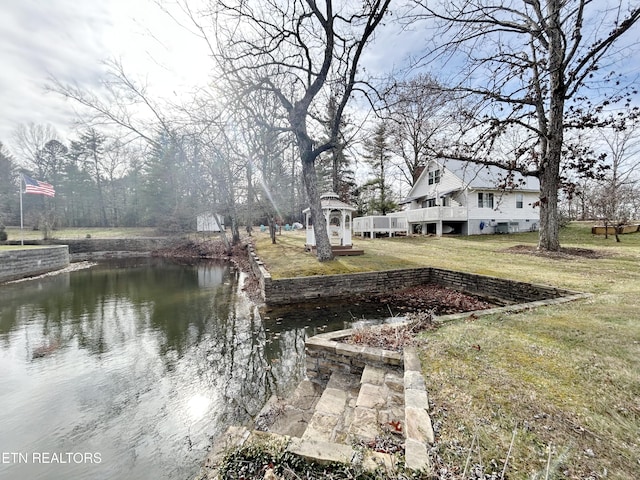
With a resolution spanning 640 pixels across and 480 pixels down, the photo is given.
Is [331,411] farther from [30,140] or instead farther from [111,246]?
[30,140]

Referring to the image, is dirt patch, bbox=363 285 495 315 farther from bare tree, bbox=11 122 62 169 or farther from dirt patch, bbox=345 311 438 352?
bare tree, bbox=11 122 62 169

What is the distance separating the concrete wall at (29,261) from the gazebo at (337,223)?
13.5m

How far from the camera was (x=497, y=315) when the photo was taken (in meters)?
4.64

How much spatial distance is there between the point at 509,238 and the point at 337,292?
15.5 metres

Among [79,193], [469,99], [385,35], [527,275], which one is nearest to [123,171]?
[79,193]

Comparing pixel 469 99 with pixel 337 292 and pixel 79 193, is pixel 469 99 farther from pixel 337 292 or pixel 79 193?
pixel 79 193

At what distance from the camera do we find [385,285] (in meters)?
8.73

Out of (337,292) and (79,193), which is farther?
(79,193)

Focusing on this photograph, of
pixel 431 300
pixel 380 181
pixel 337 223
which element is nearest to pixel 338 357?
pixel 431 300

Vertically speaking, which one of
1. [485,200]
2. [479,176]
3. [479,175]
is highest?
[479,175]

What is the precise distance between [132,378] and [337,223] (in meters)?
9.87

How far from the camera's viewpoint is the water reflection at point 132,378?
287cm

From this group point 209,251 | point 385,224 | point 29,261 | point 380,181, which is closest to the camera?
point 29,261

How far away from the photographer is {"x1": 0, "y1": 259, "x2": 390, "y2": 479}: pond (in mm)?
2846
